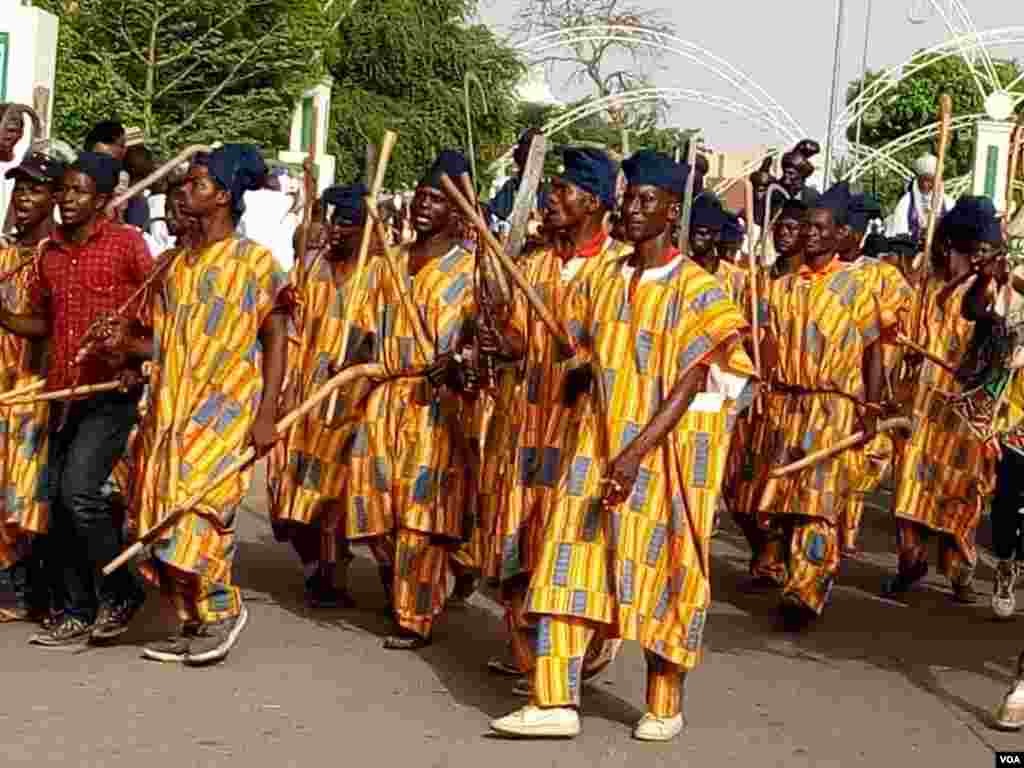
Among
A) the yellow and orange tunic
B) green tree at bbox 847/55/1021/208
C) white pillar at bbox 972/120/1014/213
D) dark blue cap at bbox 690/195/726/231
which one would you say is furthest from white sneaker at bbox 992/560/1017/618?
green tree at bbox 847/55/1021/208

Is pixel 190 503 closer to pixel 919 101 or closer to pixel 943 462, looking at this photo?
pixel 943 462

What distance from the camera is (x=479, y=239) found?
Answer: 327 inches

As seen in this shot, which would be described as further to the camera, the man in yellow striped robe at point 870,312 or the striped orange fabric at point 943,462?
the striped orange fabric at point 943,462

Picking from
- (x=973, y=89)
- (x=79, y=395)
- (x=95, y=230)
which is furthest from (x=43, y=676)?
(x=973, y=89)

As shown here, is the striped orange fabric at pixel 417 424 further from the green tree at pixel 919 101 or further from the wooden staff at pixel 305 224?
the green tree at pixel 919 101

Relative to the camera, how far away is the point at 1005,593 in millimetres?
10758

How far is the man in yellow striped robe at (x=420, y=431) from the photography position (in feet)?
30.1

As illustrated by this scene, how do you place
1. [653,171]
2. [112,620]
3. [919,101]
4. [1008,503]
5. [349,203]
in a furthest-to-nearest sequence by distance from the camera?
1. [919,101]
2. [1008,503]
3. [349,203]
4. [112,620]
5. [653,171]

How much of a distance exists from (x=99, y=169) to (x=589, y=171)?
1829 mm

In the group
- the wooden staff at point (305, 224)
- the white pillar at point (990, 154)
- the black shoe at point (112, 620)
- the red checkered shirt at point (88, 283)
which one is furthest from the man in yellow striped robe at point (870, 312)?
the white pillar at point (990, 154)

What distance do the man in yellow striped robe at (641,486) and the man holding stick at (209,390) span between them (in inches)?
54.0

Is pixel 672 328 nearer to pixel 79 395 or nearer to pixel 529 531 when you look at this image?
pixel 529 531

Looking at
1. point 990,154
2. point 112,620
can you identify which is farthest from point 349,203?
point 990,154

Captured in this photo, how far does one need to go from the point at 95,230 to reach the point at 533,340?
Result: 1.69 m
